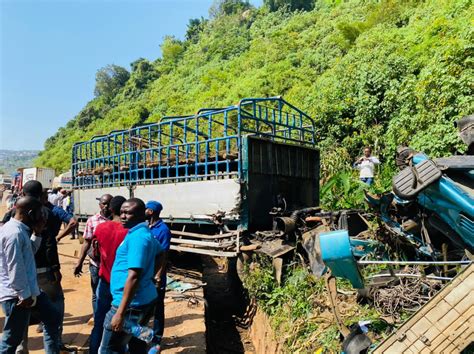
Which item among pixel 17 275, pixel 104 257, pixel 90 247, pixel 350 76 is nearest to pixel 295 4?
pixel 350 76

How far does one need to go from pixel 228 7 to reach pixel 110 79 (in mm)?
21251

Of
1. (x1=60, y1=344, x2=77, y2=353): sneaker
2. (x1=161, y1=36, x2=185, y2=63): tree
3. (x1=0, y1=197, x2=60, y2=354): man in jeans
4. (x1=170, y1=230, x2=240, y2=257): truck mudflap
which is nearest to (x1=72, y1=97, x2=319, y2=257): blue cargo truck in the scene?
(x1=170, y1=230, x2=240, y2=257): truck mudflap

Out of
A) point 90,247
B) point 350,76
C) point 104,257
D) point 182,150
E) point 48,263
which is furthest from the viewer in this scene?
point 350,76

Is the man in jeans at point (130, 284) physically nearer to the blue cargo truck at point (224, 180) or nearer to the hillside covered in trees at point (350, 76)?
the blue cargo truck at point (224, 180)

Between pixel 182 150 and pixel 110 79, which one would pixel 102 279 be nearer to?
pixel 182 150

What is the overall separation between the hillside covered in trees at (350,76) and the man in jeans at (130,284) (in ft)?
23.7

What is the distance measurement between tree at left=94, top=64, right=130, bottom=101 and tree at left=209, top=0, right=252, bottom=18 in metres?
17.5

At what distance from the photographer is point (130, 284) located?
2.75 m

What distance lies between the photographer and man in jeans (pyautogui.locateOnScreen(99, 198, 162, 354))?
9.12 ft

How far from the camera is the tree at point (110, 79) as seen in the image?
56688 mm

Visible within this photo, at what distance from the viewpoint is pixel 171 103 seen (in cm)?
3366

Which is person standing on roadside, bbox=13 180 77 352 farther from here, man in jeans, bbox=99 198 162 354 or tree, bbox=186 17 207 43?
tree, bbox=186 17 207 43

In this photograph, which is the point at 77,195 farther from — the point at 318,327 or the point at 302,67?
the point at 302,67

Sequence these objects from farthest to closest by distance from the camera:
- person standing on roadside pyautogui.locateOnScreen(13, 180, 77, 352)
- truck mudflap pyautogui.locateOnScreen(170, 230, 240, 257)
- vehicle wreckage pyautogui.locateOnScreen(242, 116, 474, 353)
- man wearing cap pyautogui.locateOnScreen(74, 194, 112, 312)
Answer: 1. truck mudflap pyautogui.locateOnScreen(170, 230, 240, 257)
2. man wearing cap pyautogui.locateOnScreen(74, 194, 112, 312)
3. person standing on roadside pyautogui.locateOnScreen(13, 180, 77, 352)
4. vehicle wreckage pyautogui.locateOnScreen(242, 116, 474, 353)
